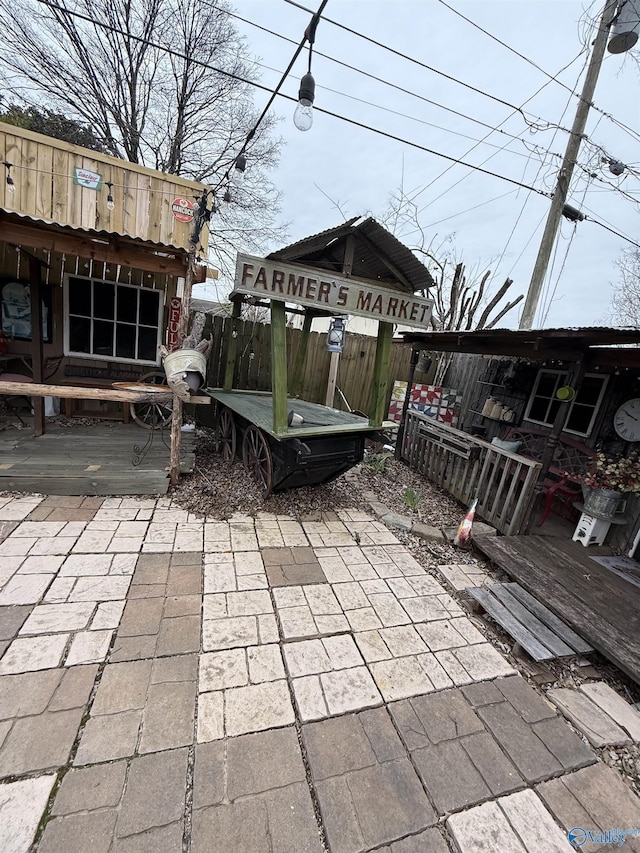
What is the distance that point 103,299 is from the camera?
5.11 meters

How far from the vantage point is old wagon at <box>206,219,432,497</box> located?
2.87 metres

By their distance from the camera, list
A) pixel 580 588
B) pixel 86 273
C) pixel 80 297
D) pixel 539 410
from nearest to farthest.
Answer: pixel 580 588 → pixel 86 273 → pixel 80 297 → pixel 539 410

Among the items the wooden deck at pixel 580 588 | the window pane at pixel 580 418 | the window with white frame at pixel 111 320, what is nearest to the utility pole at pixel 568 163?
the window pane at pixel 580 418

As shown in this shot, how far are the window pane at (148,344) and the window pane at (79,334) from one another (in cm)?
67

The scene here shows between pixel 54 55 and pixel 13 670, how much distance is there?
10.7 m

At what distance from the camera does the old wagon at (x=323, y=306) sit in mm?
2873

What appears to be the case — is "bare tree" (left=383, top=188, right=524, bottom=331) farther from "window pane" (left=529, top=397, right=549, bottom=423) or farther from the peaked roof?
the peaked roof

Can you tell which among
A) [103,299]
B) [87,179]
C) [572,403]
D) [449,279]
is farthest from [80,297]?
[449,279]

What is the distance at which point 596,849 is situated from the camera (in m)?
1.33

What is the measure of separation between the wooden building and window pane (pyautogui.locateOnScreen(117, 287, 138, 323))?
13 millimetres

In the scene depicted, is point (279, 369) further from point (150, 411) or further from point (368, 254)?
point (150, 411)

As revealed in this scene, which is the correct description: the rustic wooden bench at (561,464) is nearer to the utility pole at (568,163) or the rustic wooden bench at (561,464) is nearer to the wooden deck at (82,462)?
the utility pole at (568,163)

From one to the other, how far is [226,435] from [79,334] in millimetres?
2698

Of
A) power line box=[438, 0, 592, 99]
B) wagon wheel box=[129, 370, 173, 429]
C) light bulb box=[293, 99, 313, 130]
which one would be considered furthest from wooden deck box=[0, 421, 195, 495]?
power line box=[438, 0, 592, 99]
